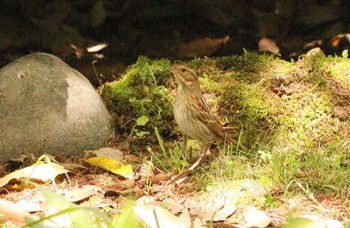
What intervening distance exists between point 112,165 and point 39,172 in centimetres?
56

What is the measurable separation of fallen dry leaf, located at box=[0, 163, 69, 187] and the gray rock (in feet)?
1.54

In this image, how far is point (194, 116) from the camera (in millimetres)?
6277

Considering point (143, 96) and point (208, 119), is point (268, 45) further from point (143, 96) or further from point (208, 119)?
point (208, 119)

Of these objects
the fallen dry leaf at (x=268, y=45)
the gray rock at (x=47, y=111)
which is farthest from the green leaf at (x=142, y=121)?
the fallen dry leaf at (x=268, y=45)

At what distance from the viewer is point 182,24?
9016 mm

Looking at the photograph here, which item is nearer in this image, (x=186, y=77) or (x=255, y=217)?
(x=255, y=217)

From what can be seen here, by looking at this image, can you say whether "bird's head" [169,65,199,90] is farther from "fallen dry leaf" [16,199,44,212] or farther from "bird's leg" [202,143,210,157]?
"fallen dry leaf" [16,199,44,212]

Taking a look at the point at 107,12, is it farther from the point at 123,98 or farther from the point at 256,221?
the point at 256,221

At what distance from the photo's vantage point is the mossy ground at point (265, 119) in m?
5.64

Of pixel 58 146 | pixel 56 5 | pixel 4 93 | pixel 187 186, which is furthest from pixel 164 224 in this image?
pixel 56 5

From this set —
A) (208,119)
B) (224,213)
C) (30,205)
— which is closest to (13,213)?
(30,205)

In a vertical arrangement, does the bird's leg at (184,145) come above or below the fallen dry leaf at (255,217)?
below

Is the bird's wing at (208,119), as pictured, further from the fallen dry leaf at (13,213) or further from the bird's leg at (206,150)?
the fallen dry leaf at (13,213)

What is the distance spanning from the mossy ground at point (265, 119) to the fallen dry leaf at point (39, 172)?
808mm
